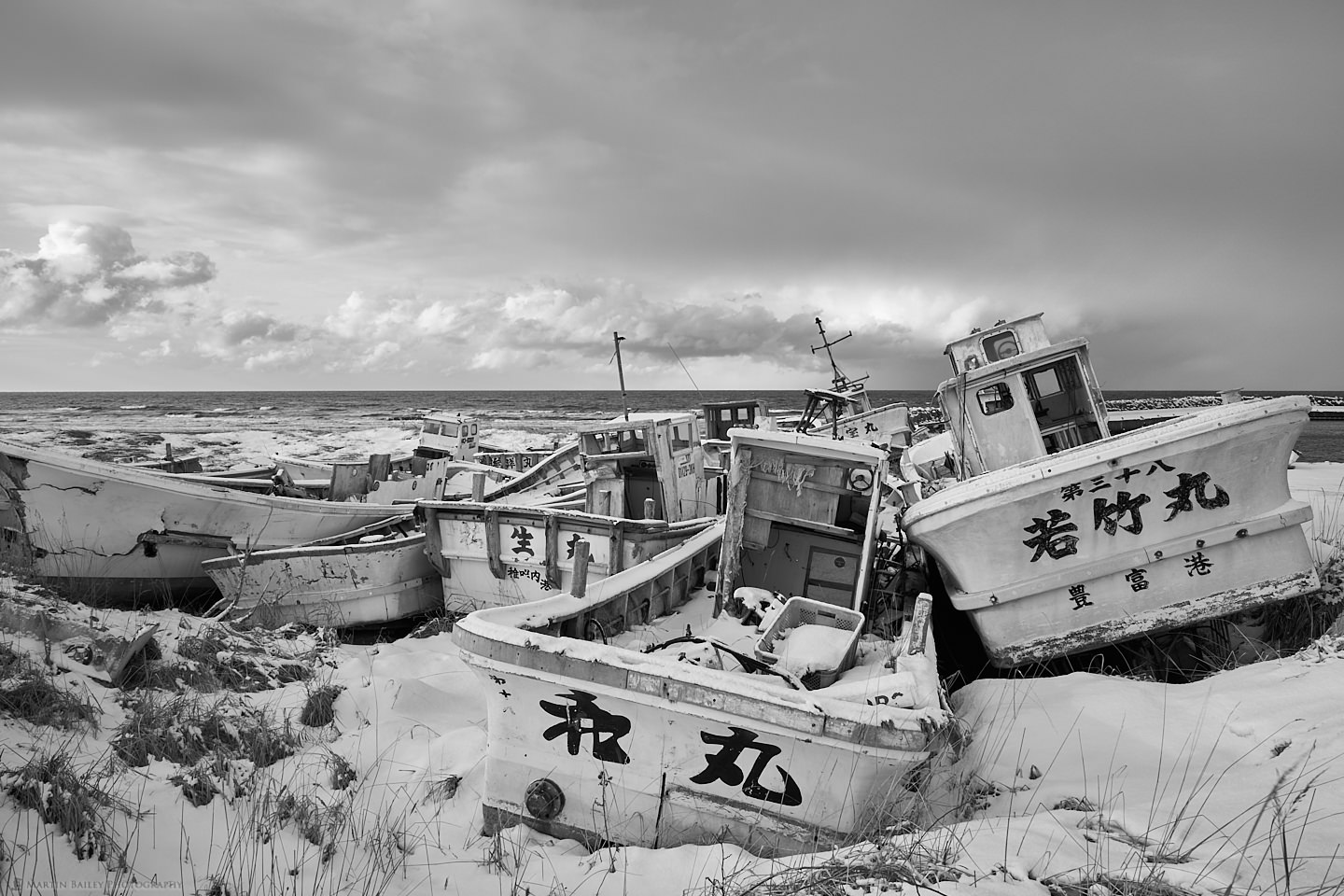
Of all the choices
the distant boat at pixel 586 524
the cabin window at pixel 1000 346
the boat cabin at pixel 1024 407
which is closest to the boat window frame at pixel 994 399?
the boat cabin at pixel 1024 407

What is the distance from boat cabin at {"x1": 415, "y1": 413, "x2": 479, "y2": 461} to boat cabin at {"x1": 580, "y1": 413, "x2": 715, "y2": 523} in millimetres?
8146

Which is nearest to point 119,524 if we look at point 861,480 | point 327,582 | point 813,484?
point 327,582

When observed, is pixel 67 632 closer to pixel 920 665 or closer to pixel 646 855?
pixel 646 855

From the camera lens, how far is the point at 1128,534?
5234mm

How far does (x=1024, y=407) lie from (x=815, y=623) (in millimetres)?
4005

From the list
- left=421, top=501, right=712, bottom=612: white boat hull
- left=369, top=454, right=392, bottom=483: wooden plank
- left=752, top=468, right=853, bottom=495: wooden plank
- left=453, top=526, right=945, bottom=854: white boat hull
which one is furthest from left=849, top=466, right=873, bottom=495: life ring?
left=369, top=454, right=392, bottom=483: wooden plank

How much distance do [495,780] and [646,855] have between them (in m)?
0.90

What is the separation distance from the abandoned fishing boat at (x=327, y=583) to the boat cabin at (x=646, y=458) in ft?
7.84

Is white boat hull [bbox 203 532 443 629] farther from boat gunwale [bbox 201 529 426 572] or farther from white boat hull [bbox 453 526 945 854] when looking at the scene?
white boat hull [bbox 453 526 945 854]

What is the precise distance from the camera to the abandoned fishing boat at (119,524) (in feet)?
24.1

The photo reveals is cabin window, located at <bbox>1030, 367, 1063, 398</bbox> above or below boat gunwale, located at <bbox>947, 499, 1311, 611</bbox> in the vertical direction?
above

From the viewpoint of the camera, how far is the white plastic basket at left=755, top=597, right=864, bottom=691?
4.06m

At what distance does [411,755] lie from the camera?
462cm

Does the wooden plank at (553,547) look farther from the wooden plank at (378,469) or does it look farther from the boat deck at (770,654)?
the wooden plank at (378,469)
